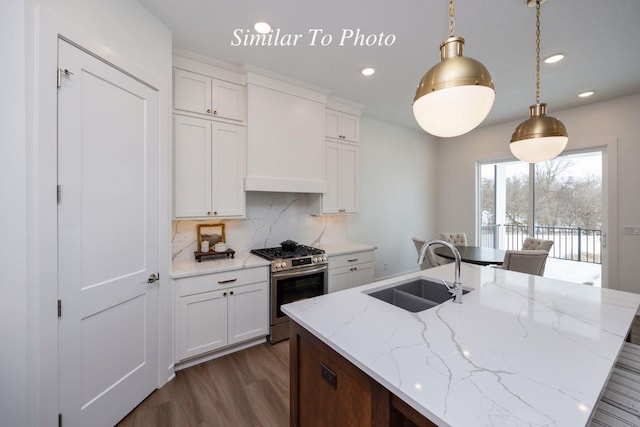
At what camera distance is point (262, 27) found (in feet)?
6.96

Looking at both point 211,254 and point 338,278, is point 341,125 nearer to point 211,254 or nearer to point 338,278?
point 338,278

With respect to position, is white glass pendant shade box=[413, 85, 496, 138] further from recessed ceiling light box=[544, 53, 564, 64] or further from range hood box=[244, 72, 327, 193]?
recessed ceiling light box=[544, 53, 564, 64]

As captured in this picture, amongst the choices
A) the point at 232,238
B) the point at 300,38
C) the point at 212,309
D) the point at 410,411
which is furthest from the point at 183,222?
the point at 410,411

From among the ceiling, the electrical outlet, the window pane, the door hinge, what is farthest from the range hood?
the electrical outlet

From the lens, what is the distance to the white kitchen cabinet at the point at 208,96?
7.97ft

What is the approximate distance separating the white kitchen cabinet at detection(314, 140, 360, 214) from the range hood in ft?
0.66

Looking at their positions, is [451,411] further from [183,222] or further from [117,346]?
[183,222]

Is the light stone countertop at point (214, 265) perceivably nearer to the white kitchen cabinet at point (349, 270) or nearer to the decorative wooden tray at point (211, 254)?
the decorative wooden tray at point (211, 254)

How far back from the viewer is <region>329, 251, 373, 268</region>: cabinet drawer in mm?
3221

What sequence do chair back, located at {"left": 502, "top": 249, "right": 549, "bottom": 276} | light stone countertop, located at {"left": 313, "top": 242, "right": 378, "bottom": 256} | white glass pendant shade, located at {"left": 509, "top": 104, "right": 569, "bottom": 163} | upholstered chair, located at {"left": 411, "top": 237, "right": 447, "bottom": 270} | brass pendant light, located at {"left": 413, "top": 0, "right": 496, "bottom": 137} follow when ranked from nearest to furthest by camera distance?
brass pendant light, located at {"left": 413, "top": 0, "right": 496, "bottom": 137} < white glass pendant shade, located at {"left": 509, "top": 104, "right": 569, "bottom": 163} < chair back, located at {"left": 502, "top": 249, "right": 549, "bottom": 276} < light stone countertop, located at {"left": 313, "top": 242, "right": 378, "bottom": 256} < upholstered chair, located at {"left": 411, "top": 237, "right": 447, "bottom": 270}

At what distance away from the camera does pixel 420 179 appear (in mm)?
5164

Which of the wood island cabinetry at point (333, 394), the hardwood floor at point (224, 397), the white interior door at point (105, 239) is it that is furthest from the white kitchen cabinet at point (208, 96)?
the hardwood floor at point (224, 397)

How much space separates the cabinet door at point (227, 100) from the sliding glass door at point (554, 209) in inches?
169

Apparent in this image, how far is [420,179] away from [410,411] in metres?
4.79
